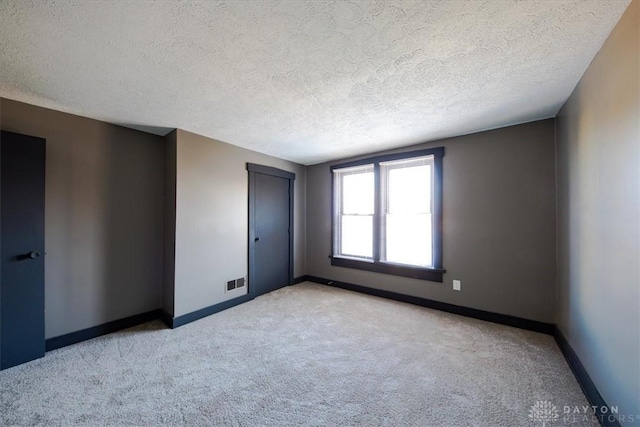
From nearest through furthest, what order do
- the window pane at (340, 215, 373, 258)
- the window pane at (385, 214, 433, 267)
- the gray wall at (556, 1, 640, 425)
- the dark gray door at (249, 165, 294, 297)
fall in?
the gray wall at (556, 1, 640, 425), the window pane at (385, 214, 433, 267), the dark gray door at (249, 165, 294, 297), the window pane at (340, 215, 373, 258)

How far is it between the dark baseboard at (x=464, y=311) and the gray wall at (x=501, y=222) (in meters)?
0.06

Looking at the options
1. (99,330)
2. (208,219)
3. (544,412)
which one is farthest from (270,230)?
(544,412)

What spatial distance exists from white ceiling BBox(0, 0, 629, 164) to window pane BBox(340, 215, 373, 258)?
75.6 inches

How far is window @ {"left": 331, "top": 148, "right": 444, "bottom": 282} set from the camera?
11.4ft

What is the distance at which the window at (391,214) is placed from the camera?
11.4 feet

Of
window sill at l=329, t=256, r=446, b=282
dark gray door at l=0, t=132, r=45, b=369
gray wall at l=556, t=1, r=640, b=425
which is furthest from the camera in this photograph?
window sill at l=329, t=256, r=446, b=282

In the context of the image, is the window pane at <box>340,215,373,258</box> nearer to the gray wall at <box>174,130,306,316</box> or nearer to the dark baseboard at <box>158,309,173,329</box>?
the gray wall at <box>174,130,306,316</box>

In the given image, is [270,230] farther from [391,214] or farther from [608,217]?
[608,217]

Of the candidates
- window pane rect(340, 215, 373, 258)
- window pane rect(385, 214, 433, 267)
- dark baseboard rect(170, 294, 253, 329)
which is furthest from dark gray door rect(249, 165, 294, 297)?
window pane rect(385, 214, 433, 267)

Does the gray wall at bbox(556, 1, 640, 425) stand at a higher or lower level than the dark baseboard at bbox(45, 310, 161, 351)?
higher

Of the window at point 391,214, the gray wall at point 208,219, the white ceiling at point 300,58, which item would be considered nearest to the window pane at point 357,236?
the window at point 391,214

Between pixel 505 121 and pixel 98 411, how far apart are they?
4441mm

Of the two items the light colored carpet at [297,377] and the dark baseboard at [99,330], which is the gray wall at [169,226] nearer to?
the dark baseboard at [99,330]

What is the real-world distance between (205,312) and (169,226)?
1.19 metres
